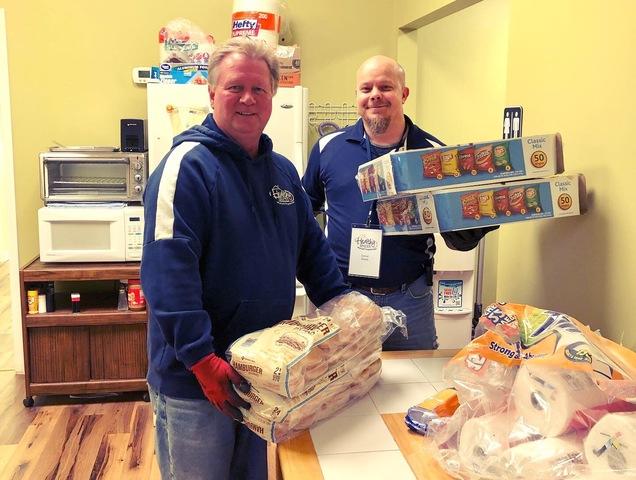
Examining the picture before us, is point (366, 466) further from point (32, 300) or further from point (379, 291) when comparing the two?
point (32, 300)

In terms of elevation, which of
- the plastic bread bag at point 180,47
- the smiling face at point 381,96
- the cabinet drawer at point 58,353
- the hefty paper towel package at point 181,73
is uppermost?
the plastic bread bag at point 180,47

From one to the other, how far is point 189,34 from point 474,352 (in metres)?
2.60

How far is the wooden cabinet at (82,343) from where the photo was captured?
3.21 meters

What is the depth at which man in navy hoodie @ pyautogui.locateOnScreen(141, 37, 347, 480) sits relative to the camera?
1.31 meters

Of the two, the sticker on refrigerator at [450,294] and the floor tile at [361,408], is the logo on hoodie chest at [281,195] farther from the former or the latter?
the sticker on refrigerator at [450,294]

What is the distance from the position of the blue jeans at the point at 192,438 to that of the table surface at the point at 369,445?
0.22 meters

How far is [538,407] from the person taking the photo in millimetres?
1096

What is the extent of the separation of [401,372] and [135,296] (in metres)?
2.04

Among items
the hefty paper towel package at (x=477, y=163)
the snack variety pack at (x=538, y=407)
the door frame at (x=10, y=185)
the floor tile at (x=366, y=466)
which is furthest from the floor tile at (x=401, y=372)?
the door frame at (x=10, y=185)

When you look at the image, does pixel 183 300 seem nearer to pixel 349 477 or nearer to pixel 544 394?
pixel 349 477

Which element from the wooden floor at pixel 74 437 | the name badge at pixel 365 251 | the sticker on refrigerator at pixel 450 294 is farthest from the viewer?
the sticker on refrigerator at pixel 450 294

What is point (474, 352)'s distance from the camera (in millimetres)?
1326

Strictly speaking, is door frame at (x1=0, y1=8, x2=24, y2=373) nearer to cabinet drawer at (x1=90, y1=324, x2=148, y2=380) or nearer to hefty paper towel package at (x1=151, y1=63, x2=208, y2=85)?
cabinet drawer at (x1=90, y1=324, x2=148, y2=380)

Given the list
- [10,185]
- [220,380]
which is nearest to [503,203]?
[220,380]
